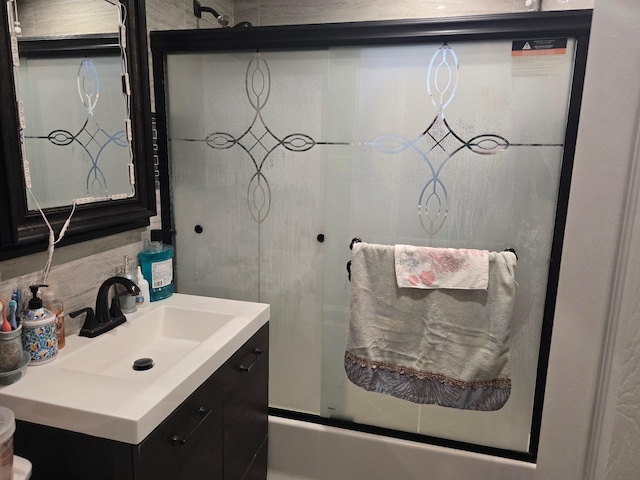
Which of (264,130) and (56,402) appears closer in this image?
(56,402)

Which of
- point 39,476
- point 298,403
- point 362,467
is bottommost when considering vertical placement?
point 362,467

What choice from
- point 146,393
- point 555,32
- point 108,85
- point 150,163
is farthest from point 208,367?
point 555,32

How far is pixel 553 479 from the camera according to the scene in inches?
21.8

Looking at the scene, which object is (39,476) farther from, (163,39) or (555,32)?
(555,32)

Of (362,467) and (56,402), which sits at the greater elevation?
(56,402)

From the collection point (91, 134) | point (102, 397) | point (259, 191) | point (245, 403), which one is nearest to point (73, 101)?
point (91, 134)

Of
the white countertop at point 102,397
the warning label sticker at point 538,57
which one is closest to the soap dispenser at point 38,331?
the white countertop at point 102,397

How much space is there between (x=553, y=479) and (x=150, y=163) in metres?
1.58

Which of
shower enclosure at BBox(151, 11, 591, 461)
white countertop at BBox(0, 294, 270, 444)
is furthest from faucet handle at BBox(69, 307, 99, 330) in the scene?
shower enclosure at BBox(151, 11, 591, 461)

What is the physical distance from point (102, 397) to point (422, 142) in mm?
1341

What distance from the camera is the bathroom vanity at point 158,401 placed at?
96 cm

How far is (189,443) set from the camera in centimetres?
116

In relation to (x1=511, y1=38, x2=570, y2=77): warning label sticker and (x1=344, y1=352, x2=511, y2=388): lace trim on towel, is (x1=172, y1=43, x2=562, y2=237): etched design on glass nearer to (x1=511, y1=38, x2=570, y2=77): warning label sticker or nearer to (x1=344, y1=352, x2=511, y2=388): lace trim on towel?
(x1=511, y1=38, x2=570, y2=77): warning label sticker

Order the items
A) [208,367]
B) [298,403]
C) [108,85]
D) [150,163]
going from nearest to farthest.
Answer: [208,367] → [108,85] → [150,163] → [298,403]
